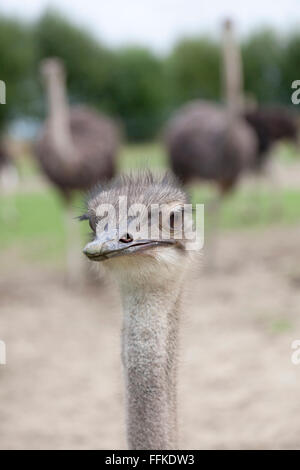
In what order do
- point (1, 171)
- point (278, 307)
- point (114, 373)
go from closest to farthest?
point (114, 373)
point (278, 307)
point (1, 171)

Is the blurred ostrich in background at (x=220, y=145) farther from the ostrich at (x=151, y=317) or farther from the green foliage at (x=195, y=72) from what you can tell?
the green foliage at (x=195, y=72)

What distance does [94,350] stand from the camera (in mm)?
4020

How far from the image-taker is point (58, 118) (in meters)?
5.45

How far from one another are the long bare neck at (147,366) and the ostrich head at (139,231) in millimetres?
75

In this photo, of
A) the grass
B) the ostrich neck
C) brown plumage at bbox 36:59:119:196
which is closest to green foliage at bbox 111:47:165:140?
the grass

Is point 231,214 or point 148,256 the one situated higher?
point 231,214

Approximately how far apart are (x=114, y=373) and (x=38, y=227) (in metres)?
4.90

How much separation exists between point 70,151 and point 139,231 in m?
3.90

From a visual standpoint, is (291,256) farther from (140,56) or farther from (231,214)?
(140,56)

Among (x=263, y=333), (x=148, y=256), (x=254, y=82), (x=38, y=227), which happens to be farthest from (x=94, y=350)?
(x=254, y=82)

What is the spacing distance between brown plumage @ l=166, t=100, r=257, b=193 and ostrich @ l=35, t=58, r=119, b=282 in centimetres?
60

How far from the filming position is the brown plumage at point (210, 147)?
545 centimetres

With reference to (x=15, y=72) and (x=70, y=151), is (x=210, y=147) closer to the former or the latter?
(x=70, y=151)
